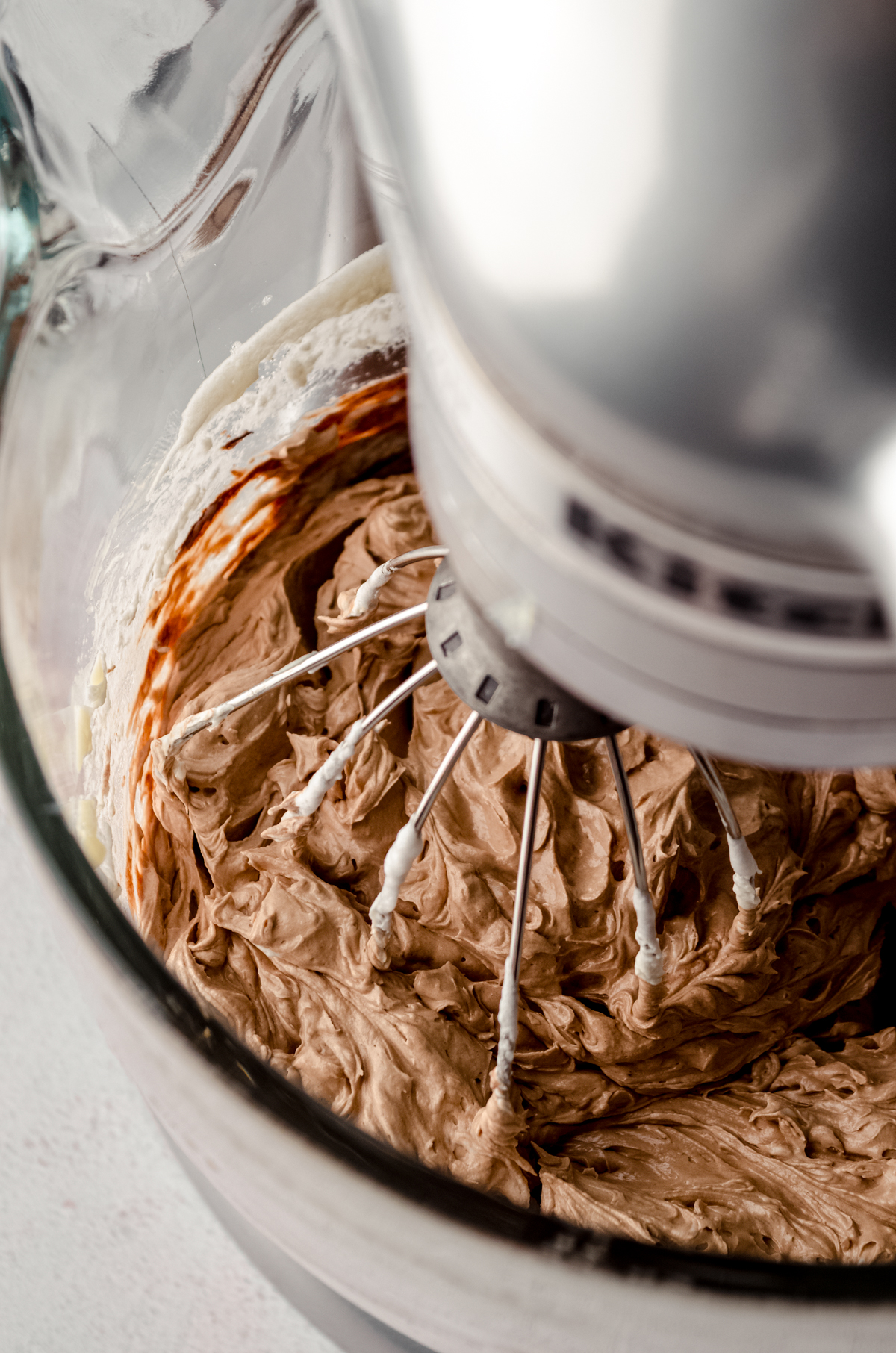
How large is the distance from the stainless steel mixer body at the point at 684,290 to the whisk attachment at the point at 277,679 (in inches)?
13.9

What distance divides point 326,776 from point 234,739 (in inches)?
6.5

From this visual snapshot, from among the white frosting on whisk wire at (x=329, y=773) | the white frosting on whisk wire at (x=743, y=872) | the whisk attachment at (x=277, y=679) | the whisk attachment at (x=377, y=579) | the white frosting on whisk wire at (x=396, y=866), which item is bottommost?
the white frosting on whisk wire at (x=743, y=872)

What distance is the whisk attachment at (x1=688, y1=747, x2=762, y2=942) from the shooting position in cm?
67

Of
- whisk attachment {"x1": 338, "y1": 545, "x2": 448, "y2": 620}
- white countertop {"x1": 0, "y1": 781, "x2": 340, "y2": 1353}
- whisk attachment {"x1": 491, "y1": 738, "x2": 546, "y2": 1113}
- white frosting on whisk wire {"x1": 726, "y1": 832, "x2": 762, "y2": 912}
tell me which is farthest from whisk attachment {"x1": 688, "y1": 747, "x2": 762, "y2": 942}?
white countertop {"x1": 0, "y1": 781, "x2": 340, "y2": 1353}

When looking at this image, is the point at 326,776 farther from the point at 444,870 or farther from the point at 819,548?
the point at 819,548

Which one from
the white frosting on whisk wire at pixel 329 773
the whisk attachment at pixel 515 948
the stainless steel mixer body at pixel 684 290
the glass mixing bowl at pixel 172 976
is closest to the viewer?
the stainless steel mixer body at pixel 684 290

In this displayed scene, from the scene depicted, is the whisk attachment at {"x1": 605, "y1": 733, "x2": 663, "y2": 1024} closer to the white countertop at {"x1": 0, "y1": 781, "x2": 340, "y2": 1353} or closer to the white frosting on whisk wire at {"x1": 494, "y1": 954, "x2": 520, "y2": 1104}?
the white frosting on whisk wire at {"x1": 494, "y1": 954, "x2": 520, "y2": 1104}

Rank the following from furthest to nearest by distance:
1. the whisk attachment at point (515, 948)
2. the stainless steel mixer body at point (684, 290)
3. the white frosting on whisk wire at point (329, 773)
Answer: the white frosting on whisk wire at point (329, 773), the whisk attachment at point (515, 948), the stainless steel mixer body at point (684, 290)

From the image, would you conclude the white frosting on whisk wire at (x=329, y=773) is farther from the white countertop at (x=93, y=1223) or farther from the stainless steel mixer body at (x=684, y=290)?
the stainless steel mixer body at (x=684, y=290)

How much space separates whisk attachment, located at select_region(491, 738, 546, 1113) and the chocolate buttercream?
0.10ft

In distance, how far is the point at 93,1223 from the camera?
31.9 inches

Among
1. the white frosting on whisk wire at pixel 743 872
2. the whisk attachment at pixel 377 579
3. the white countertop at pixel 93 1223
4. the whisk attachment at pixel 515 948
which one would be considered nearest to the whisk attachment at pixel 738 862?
the white frosting on whisk wire at pixel 743 872

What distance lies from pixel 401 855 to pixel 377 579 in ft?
0.67

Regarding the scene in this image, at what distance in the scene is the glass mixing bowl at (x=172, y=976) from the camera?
426 millimetres
